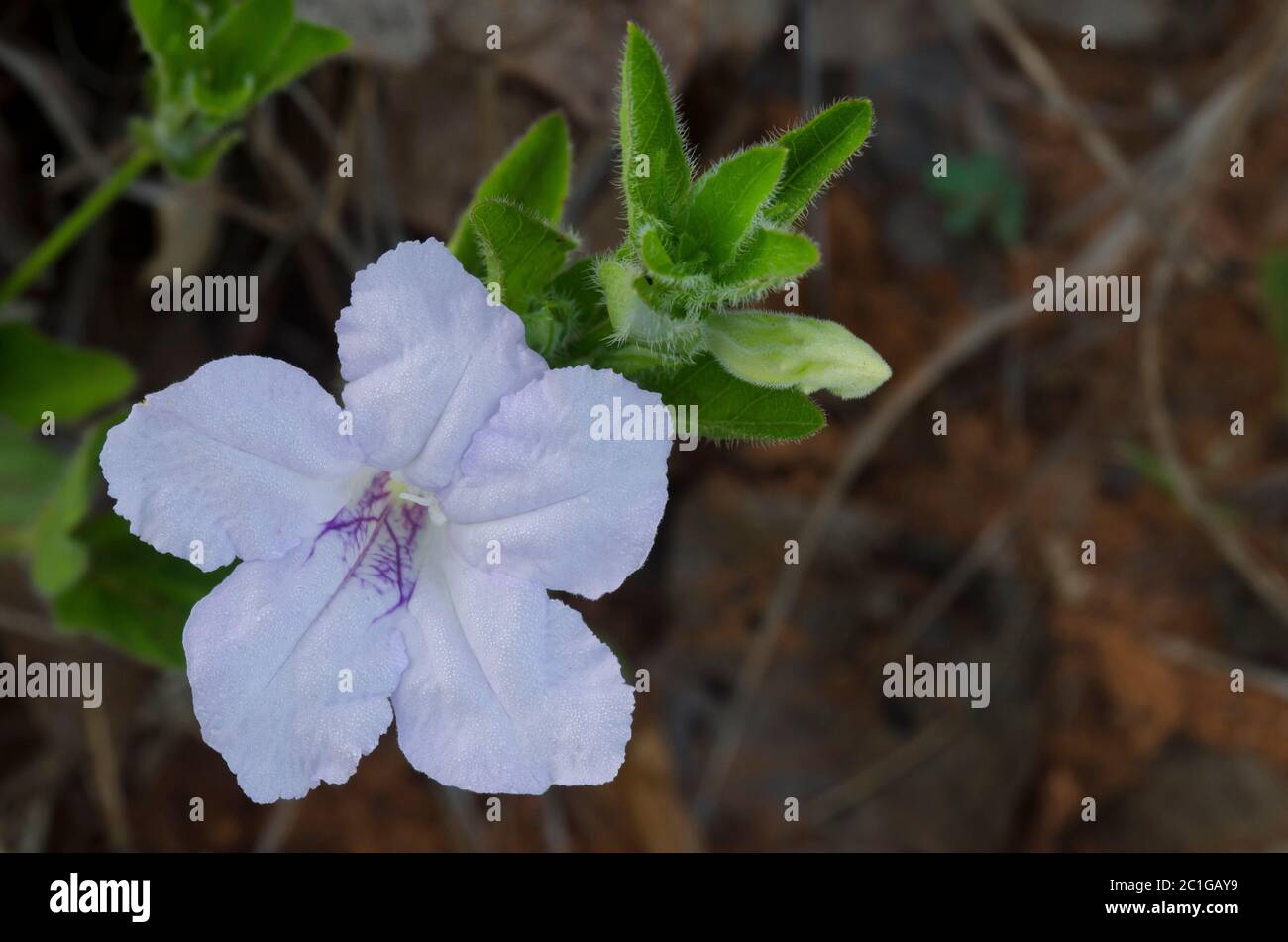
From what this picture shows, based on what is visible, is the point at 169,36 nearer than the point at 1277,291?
Yes

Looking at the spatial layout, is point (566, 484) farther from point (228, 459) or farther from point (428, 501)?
point (228, 459)

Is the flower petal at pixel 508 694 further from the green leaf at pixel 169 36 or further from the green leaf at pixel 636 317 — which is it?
the green leaf at pixel 169 36

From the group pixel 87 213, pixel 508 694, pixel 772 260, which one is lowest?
pixel 508 694

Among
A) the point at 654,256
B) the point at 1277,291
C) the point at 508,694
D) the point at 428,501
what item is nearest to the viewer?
the point at 654,256

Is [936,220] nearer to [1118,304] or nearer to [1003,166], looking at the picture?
[1003,166]

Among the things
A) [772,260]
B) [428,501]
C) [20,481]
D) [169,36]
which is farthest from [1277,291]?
[20,481]

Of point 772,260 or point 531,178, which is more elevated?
A: point 531,178
